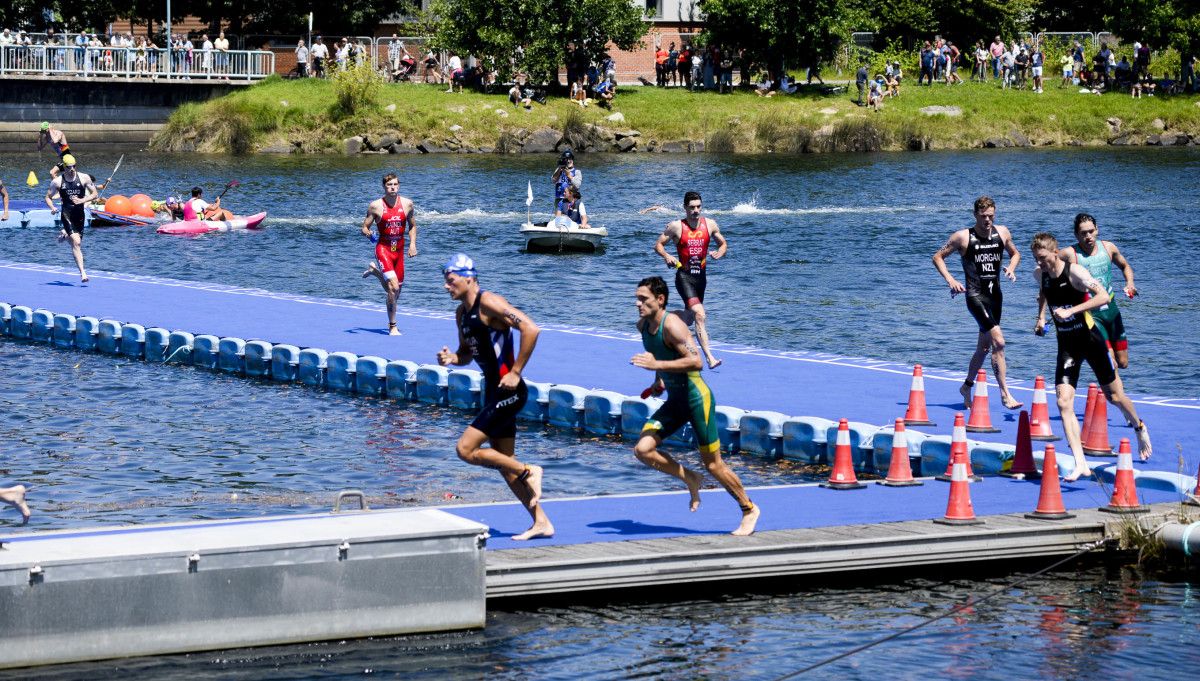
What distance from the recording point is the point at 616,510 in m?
13.2

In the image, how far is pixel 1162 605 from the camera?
11969mm

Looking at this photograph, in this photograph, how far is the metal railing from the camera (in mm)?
64562

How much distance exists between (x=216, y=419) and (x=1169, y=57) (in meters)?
61.8

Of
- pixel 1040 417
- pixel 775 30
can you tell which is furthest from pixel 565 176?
pixel 775 30

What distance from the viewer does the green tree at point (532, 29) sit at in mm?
67312

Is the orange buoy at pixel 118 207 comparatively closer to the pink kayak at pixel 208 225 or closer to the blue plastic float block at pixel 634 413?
the pink kayak at pixel 208 225

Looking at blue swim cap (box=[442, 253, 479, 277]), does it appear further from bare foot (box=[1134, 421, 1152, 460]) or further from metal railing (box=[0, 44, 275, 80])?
metal railing (box=[0, 44, 275, 80])

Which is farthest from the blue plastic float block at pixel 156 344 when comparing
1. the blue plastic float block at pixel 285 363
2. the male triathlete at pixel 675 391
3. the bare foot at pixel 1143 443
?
the bare foot at pixel 1143 443

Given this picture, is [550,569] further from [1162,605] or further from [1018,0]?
[1018,0]

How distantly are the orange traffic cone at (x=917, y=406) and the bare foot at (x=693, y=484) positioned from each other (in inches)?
168

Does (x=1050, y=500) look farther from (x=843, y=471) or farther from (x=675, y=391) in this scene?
(x=675, y=391)

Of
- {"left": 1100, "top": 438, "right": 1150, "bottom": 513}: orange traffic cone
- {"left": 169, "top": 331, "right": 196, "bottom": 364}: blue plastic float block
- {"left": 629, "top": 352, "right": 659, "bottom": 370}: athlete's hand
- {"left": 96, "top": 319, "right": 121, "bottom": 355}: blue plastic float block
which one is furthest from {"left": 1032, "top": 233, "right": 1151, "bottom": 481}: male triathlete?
{"left": 96, "top": 319, "right": 121, "bottom": 355}: blue plastic float block

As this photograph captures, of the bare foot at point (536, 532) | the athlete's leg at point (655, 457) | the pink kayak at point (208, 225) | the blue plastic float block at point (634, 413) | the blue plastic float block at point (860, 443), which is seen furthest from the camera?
the pink kayak at point (208, 225)

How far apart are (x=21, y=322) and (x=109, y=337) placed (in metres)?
2.20
